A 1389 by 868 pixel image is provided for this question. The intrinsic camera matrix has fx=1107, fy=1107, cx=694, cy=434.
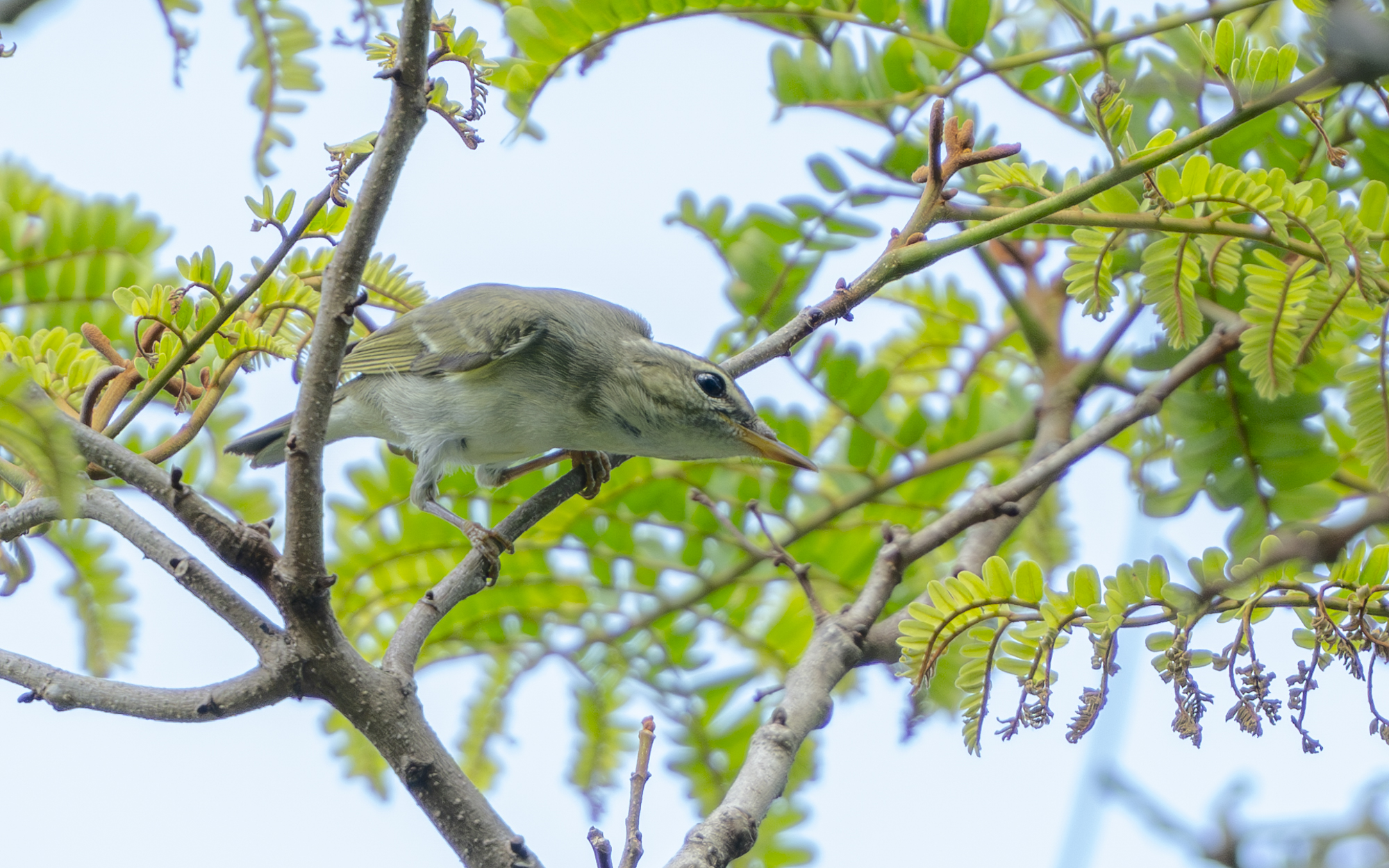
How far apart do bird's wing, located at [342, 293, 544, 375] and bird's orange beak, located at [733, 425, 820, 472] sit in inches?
31.2

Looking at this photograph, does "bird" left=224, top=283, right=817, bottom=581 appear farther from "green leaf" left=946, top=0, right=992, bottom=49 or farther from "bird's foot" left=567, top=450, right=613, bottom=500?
"green leaf" left=946, top=0, right=992, bottom=49

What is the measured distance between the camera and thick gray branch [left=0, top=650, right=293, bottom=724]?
5.31 feet

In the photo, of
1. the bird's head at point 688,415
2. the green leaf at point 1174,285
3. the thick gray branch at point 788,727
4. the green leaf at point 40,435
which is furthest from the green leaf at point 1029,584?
the green leaf at point 40,435

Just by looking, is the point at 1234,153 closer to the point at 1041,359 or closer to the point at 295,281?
the point at 1041,359

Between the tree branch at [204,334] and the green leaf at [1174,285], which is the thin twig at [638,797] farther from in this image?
the green leaf at [1174,285]

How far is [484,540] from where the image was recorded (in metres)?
2.40

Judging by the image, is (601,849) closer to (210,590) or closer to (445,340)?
(210,590)

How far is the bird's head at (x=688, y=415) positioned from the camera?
117 inches

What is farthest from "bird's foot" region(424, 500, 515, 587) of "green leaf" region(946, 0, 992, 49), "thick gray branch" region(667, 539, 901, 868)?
"green leaf" region(946, 0, 992, 49)

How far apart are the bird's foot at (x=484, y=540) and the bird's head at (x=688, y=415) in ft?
1.80

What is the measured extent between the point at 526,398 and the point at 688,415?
552 mm

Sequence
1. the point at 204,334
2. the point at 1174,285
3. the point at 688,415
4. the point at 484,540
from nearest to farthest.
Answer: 1. the point at 204,334
2. the point at 1174,285
3. the point at 484,540
4. the point at 688,415

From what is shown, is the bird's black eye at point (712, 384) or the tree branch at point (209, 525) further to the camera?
the bird's black eye at point (712, 384)

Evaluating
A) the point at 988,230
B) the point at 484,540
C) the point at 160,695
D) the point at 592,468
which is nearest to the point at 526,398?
the point at 592,468
